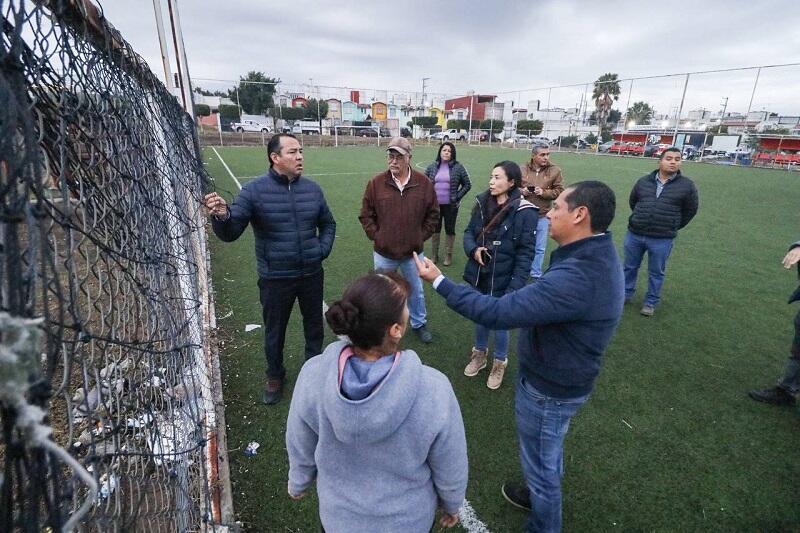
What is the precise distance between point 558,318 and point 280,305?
84.5 inches

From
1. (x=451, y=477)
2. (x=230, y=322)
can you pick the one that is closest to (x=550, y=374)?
(x=451, y=477)

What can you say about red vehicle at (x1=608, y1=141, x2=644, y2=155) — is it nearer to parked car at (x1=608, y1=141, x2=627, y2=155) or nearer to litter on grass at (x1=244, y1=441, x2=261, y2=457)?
parked car at (x1=608, y1=141, x2=627, y2=155)

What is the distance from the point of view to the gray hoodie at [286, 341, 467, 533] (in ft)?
4.04

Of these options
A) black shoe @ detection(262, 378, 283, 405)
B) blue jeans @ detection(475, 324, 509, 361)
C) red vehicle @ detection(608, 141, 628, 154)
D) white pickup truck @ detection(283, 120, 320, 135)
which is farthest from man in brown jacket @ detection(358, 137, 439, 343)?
Result: white pickup truck @ detection(283, 120, 320, 135)

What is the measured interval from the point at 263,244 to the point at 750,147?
34.4m

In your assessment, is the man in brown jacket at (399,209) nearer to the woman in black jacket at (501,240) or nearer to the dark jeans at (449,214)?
the woman in black jacket at (501,240)

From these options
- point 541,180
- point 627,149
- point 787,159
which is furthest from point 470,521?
point 627,149

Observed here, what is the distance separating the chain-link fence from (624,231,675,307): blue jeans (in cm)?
468

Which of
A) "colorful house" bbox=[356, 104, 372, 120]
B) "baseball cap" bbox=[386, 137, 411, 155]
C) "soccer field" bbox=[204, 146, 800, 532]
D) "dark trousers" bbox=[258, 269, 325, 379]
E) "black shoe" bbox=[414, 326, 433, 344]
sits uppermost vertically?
"colorful house" bbox=[356, 104, 372, 120]

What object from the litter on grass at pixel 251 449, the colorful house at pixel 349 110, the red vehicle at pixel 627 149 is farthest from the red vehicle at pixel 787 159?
the colorful house at pixel 349 110

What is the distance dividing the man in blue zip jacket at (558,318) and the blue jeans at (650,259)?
3.41 metres

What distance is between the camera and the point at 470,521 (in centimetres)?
238

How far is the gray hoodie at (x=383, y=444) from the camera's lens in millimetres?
1231

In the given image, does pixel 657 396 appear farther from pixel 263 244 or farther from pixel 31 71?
pixel 31 71
